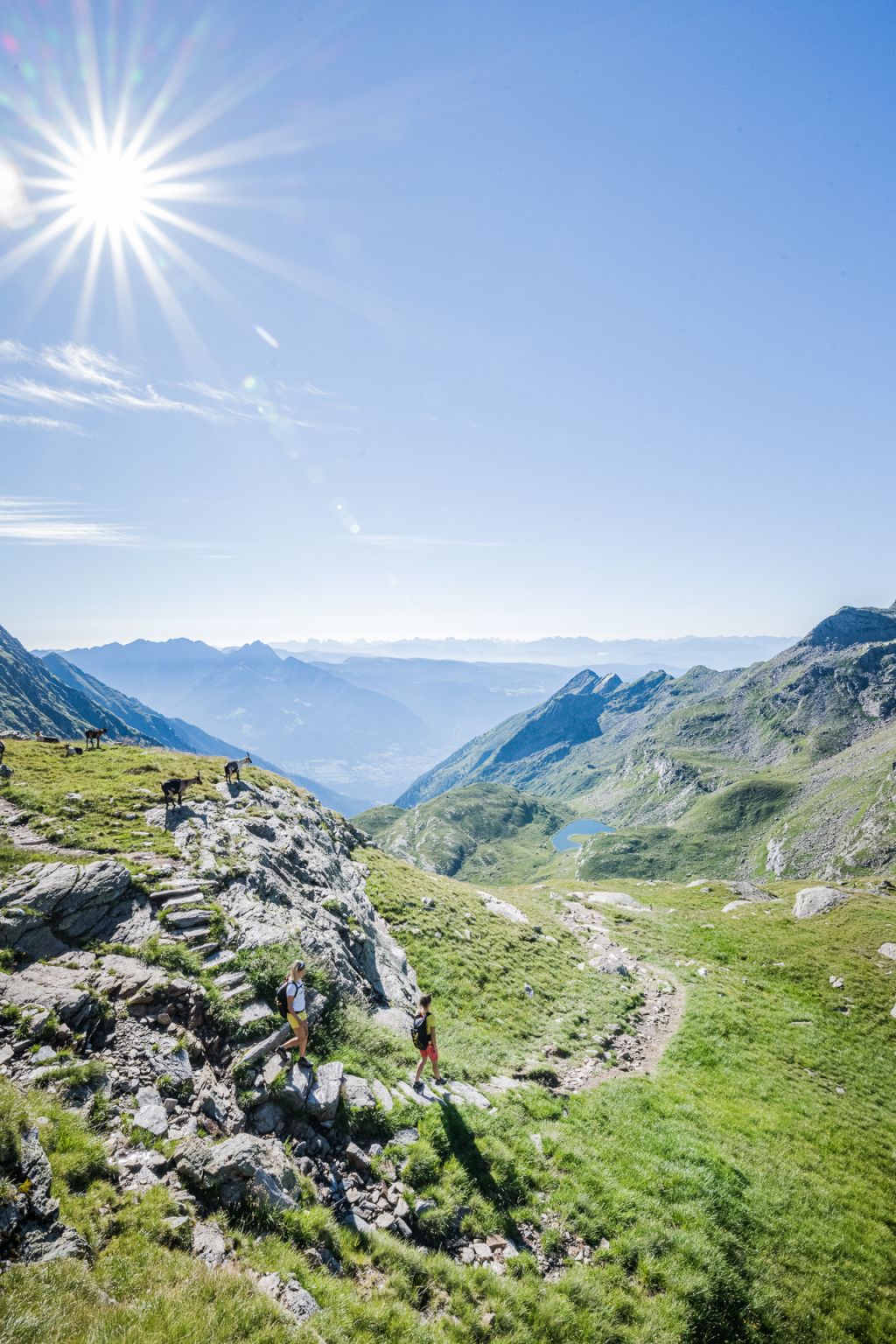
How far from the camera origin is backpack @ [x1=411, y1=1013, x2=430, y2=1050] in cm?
1563

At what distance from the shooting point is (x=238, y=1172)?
9.88 m

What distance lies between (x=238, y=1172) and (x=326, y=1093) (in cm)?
316

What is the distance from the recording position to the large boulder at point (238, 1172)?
960 centimetres

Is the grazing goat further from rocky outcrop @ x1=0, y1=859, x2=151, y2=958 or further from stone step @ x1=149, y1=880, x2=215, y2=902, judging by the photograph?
rocky outcrop @ x1=0, y1=859, x2=151, y2=958

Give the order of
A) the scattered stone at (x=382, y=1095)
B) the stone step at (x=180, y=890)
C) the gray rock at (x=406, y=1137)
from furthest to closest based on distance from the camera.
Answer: the stone step at (x=180, y=890) → the scattered stone at (x=382, y=1095) → the gray rock at (x=406, y=1137)

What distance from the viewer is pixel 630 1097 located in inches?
721

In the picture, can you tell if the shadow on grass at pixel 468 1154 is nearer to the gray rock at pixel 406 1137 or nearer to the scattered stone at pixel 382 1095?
the gray rock at pixel 406 1137

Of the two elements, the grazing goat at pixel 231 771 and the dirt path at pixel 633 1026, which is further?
the grazing goat at pixel 231 771

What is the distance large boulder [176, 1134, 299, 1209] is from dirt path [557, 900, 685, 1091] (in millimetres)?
12383

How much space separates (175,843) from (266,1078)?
1347cm

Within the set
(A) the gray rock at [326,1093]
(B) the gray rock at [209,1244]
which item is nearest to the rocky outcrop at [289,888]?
(A) the gray rock at [326,1093]

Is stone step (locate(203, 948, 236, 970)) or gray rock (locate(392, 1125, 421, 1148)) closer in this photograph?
gray rock (locate(392, 1125, 421, 1148))

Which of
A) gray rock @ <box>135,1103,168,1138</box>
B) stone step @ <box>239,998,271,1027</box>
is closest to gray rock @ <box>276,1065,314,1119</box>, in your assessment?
stone step @ <box>239,998,271,1027</box>

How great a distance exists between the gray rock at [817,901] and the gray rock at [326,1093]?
1912 inches
